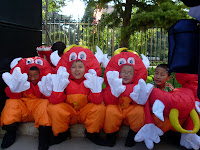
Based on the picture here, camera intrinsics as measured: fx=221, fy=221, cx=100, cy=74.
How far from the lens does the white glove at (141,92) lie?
2.51 metres

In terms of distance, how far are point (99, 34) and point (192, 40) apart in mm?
7591

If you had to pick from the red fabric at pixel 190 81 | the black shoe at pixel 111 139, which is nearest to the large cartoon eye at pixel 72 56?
the black shoe at pixel 111 139

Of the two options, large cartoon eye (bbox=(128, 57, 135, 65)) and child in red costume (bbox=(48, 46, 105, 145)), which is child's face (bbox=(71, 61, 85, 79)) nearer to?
child in red costume (bbox=(48, 46, 105, 145))

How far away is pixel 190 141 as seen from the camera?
252 centimetres

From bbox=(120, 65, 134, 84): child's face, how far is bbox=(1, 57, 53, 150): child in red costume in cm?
96

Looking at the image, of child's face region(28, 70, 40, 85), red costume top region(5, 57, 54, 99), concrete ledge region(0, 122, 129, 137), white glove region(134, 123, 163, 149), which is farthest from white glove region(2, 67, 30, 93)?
white glove region(134, 123, 163, 149)

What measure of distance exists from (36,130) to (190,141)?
1916 millimetres

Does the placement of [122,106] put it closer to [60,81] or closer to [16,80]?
[60,81]

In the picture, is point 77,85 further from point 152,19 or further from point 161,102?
point 152,19

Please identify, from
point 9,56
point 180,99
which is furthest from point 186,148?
point 9,56

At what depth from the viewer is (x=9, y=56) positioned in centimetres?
331

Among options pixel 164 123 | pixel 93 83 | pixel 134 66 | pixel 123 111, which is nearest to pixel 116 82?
pixel 93 83

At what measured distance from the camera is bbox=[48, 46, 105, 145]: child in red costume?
8.66 ft

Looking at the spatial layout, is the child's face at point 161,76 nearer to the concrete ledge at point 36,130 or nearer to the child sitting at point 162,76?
the child sitting at point 162,76
